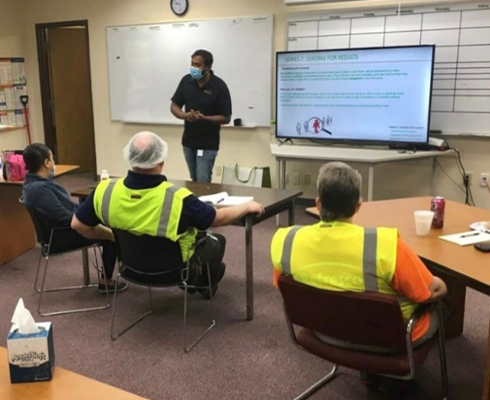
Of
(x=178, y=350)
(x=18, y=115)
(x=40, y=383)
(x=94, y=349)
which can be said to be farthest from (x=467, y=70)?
(x=18, y=115)

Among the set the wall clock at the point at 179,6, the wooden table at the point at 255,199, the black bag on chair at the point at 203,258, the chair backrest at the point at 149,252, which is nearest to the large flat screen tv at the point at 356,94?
the wall clock at the point at 179,6

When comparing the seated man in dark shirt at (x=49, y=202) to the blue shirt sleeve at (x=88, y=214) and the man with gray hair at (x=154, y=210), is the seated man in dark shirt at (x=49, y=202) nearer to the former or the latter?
the blue shirt sleeve at (x=88, y=214)

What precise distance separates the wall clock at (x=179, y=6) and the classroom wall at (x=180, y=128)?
59 millimetres

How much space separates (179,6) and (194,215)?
4.06 meters

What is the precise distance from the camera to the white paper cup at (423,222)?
89.3 inches

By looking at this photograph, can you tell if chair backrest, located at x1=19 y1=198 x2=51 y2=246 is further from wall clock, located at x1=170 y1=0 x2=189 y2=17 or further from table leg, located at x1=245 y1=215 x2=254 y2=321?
wall clock, located at x1=170 y1=0 x2=189 y2=17

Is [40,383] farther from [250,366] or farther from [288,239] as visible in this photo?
[250,366]

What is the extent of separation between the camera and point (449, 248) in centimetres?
212

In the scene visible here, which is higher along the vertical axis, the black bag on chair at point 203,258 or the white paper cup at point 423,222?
the white paper cup at point 423,222

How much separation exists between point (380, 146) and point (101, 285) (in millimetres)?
2839

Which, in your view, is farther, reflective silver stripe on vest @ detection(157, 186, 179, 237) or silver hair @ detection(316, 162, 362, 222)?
reflective silver stripe on vest @ detection(157, 186, 179, 237)

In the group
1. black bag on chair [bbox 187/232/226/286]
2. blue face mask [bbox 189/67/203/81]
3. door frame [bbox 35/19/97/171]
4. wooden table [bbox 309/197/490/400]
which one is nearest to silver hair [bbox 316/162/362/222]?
wooden table [bbox 309/197/490/400]

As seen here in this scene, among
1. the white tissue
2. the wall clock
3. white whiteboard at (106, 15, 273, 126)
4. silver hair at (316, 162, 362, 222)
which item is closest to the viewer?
the white tissue

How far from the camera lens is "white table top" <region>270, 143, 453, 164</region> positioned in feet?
14.6
